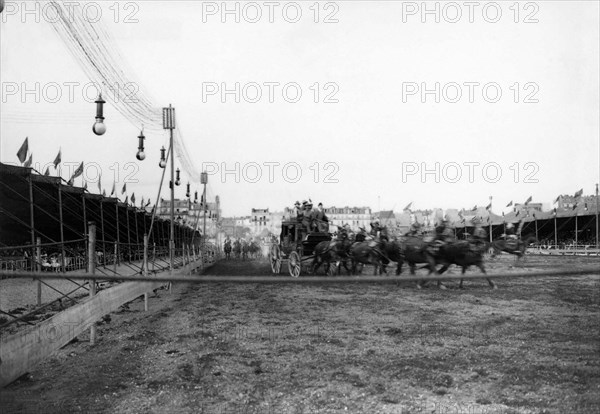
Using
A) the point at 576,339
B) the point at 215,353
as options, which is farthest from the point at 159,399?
the point at 576,339

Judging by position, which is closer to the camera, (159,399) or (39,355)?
(159,399)

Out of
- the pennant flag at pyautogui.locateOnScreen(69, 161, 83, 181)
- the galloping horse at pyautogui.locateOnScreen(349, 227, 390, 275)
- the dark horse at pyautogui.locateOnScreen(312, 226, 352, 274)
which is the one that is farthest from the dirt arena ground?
the pennant flag at pyautogui.locateOnScreen(69, 161, 83, 181)

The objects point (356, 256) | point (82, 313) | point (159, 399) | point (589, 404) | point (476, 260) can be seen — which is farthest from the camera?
point (356, 256)

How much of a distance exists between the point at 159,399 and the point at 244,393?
833 mm

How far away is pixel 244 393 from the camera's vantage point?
17.2ft

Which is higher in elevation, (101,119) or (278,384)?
(101,119)

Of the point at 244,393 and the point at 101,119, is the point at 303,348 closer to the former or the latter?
the point at 244,393

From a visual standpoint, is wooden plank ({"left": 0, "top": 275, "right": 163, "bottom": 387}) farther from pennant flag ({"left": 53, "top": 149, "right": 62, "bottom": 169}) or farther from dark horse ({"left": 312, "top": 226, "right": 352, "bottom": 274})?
pennant flag ({"left": 53, "top": 149, "right": 62, "bottom": 169})

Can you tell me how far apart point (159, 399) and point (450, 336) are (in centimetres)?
446

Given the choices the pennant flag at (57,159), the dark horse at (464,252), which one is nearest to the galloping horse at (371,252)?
the dark horse at (464,252)

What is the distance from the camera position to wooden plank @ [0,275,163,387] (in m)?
5.29

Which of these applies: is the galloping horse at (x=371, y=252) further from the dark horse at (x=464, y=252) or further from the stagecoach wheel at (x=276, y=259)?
the stagecoach wheel at (x=276, y=259)

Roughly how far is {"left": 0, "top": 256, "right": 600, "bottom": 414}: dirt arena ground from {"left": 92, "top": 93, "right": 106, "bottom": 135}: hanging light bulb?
13.7ft

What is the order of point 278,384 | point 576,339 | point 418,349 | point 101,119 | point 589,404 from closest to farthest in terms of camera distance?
point 589,404
point 278,384
point 418,349
point 576,339
point 101,119
